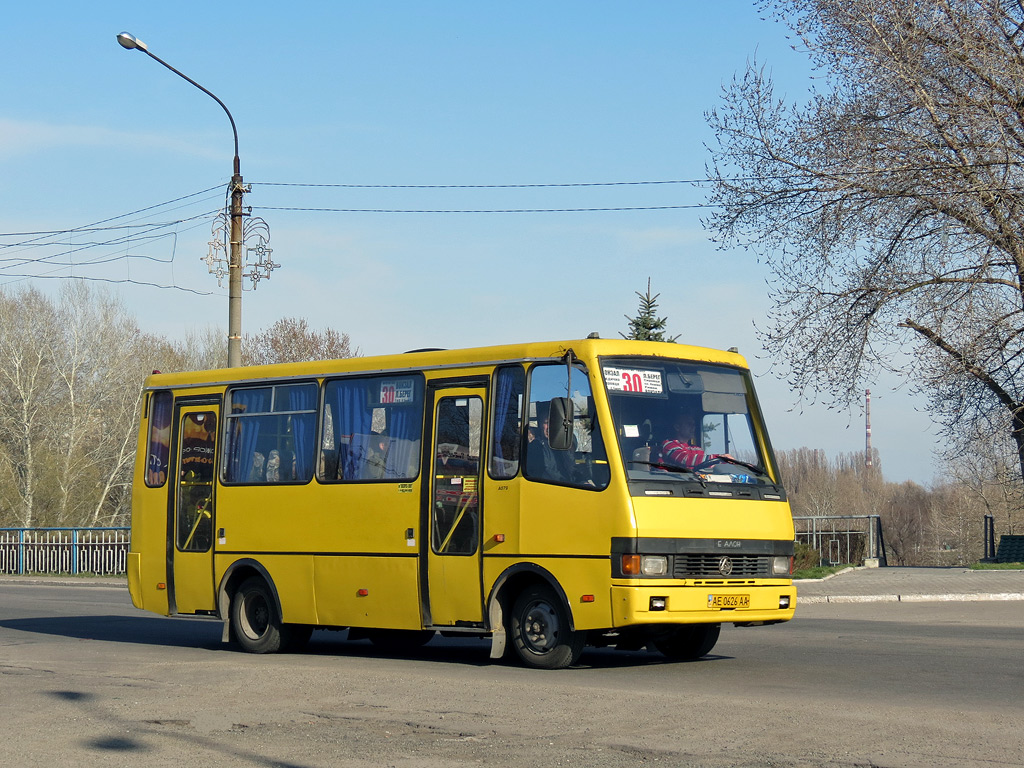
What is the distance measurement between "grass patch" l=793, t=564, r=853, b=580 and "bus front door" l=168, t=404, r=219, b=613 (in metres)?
13.3

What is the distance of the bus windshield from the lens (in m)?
11.5

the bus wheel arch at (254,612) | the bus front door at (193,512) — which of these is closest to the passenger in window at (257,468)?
the bus front door at (193,512)

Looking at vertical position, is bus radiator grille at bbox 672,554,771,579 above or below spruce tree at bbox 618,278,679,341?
below

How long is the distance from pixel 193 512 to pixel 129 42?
12.7 metres

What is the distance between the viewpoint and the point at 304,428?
1405 centimetres

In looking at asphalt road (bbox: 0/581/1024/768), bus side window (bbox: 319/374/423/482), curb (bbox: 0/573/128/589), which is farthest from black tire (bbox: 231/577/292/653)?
curb (bbox: 0/573/128/589)

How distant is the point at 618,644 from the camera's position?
488 inches

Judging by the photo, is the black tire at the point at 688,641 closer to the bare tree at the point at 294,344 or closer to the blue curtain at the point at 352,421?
the blue curtain at the point at 352,421

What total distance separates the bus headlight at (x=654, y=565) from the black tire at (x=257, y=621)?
4.70 m

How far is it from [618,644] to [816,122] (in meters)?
16.7

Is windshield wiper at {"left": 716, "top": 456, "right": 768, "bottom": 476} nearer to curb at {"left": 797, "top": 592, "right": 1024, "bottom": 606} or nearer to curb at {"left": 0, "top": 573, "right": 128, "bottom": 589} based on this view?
curb at {"left": 797, "top": 592, "right": 1024, "bottom": 606}

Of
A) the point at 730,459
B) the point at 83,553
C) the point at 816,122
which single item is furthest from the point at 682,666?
the point at 83,553

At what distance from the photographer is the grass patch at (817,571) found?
2542 cm

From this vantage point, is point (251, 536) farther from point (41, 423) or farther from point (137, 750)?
point (41, 423)
